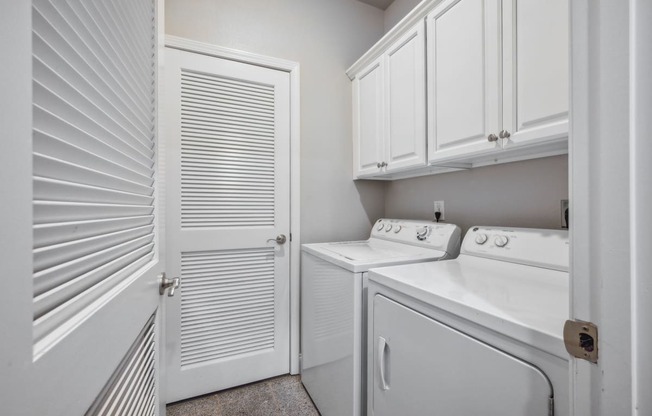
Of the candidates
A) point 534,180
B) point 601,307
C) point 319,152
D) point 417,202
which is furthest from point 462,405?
point 319,152

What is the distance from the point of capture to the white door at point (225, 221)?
1.78 metres

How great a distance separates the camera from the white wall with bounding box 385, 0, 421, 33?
84.6 inches

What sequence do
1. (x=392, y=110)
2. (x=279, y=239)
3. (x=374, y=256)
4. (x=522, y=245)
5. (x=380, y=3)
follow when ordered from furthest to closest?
(x=380, y=3)
(x=279, y=239)
(x=392, y=110)
(x=374, y=256)
(x=522, y=245)

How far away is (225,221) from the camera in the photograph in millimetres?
1906

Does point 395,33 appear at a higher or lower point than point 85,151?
higher

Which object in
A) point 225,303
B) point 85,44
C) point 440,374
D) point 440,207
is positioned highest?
point 85,44

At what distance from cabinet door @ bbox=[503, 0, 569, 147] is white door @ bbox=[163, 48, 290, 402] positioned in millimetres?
1399

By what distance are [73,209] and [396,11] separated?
266cm

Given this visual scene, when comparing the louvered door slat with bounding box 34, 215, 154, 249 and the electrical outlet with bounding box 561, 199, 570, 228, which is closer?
the louvered door slat with bounding box 34, 215, 154, 249

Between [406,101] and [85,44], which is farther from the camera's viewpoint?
[406,101]

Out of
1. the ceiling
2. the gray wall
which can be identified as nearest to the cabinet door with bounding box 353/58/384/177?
the gray wall

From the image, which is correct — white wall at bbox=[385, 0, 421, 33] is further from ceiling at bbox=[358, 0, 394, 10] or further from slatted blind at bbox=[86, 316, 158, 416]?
slatted blind at bbox=[86, 316, 158, 416]

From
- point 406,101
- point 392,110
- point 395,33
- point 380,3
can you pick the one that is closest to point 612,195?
point 406,101

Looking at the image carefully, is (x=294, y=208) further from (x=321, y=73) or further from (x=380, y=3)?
(x=380, y=3)
